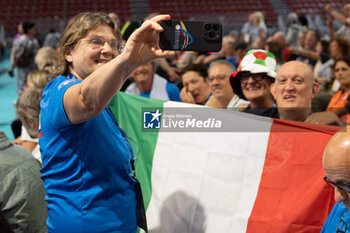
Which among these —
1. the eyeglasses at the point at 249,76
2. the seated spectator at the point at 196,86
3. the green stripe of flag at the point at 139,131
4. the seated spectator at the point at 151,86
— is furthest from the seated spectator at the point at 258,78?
the seated spectator at the point at 151,86

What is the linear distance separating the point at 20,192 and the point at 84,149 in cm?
81

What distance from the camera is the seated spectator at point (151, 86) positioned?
Result: 13.1ft

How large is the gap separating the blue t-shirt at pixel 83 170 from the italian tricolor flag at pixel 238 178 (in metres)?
0.70

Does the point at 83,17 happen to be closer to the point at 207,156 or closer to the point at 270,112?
the point at 207,156

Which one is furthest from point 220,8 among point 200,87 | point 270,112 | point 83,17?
point 83,17

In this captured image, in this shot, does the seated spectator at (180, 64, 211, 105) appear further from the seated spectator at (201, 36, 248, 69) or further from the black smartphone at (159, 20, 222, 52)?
the black smartphone at (159, 20, 222, 52)

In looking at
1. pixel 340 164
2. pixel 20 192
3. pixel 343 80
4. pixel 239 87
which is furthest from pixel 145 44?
pixel 343 80

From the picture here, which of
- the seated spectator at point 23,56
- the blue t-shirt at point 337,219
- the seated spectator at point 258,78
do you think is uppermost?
the seated spectator at point 258,78

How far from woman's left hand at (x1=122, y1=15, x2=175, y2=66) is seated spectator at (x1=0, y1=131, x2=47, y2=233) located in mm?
1144

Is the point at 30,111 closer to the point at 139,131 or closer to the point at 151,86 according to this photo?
the point at 139,131

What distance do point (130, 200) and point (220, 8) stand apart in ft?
54.5

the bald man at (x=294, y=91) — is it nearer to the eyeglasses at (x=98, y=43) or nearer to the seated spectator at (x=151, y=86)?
the eyeglasses at (x=98, y=43)

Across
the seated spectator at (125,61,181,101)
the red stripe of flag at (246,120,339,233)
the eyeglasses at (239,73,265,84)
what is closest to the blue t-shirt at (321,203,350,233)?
the red stripe of flag at (246,120,339,233)

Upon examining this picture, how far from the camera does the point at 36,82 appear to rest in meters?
3.74
